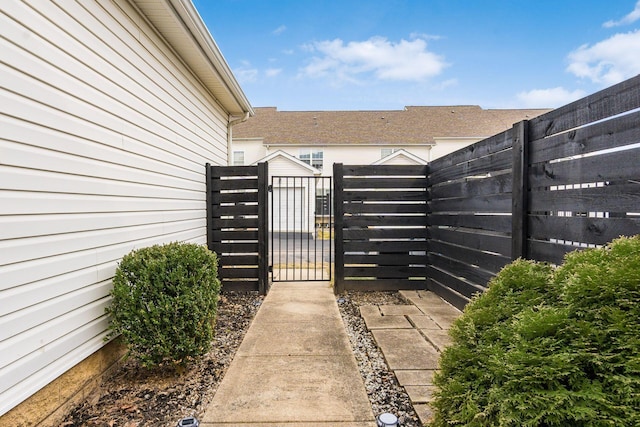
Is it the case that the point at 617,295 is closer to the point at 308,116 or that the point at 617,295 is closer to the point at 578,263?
the point at 578,263

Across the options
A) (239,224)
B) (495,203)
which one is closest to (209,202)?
(239,224)

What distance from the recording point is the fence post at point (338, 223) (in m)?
4.66

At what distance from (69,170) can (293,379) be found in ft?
6.83

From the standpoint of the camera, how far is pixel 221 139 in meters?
5.57

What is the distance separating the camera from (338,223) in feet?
15.4

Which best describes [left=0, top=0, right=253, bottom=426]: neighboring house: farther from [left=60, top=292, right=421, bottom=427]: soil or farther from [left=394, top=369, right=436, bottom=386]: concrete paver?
[left=394, top=369, right=436, bottom=386]: concrete paver

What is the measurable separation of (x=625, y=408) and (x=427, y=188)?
4.08 m

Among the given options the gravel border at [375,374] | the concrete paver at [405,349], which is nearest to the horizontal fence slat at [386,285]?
the gravel border at [375,374]

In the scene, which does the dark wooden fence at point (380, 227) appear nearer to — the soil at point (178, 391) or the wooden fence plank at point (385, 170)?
the wooden fence plank at point (385, 170)

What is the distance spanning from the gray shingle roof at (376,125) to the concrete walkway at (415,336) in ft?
42.7

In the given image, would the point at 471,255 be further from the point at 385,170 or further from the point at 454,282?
the point at 385,170

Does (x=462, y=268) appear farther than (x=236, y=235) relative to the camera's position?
No

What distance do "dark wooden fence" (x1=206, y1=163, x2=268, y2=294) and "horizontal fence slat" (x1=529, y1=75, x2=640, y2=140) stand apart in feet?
11.0

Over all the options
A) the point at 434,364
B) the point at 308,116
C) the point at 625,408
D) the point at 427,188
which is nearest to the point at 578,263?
the point at 625,408
